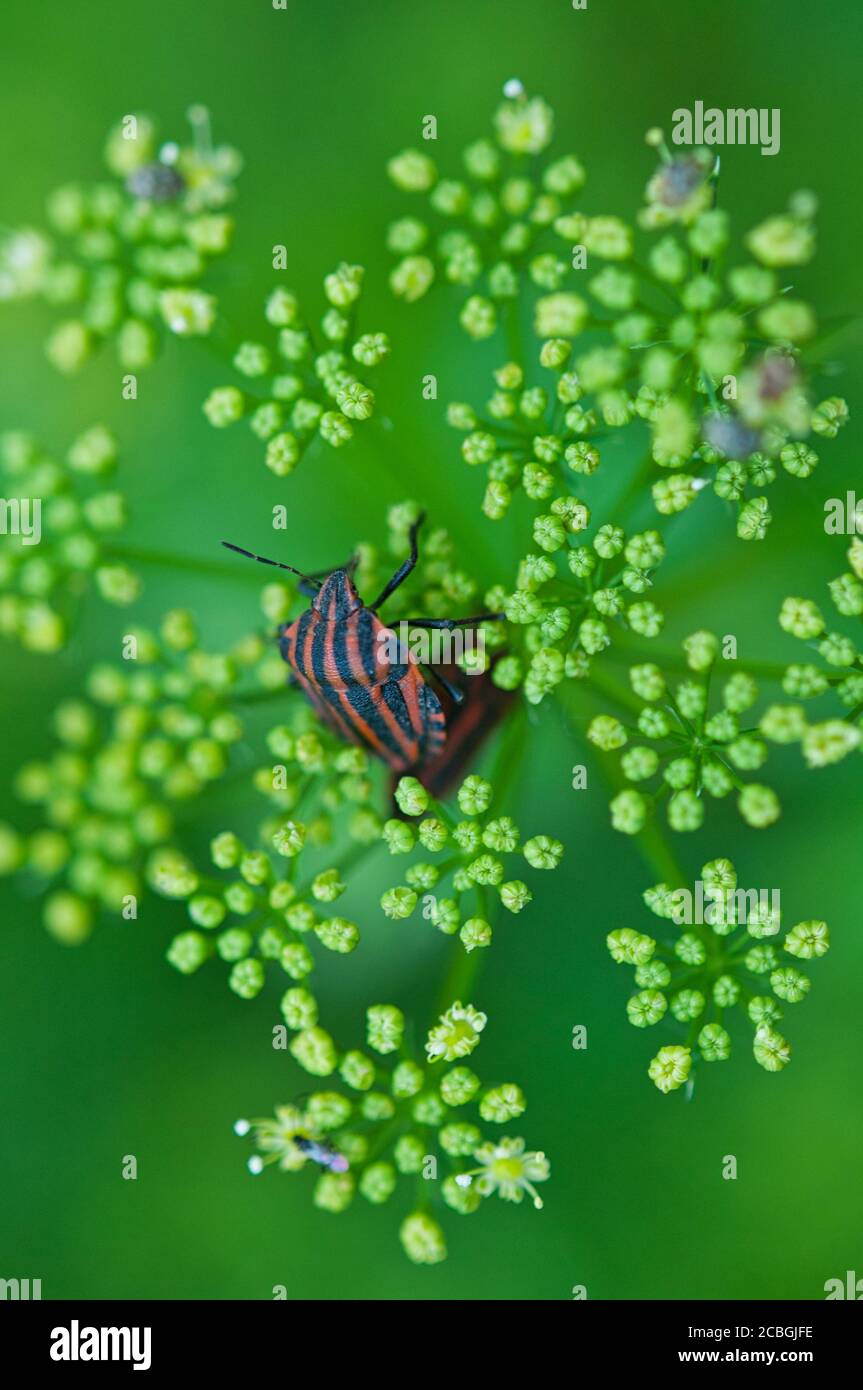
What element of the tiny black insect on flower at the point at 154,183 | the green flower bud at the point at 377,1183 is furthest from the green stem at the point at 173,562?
the green flower bud at the point at 377,1183

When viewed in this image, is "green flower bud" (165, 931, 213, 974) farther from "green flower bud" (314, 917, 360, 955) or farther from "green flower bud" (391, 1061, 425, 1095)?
"green flower bud" (391, 1061, 425, 1095)

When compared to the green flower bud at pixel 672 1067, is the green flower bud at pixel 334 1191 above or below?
below

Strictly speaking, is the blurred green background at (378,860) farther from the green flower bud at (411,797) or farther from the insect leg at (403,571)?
the green flower bud at (411,797)

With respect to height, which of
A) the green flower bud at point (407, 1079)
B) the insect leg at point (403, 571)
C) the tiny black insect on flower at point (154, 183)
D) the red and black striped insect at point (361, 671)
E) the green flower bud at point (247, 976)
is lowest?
the green flower bud at point (407, 1079)
